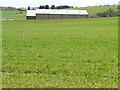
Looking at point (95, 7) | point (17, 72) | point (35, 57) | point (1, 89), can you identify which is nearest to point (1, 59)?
point (35, 57)

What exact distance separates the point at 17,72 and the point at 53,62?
2621mm

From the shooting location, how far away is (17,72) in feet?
36.8

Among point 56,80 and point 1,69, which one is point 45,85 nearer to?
point 56,80

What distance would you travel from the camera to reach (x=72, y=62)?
1366 centimetres

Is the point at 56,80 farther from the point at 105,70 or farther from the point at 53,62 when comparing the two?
the point at 53,62

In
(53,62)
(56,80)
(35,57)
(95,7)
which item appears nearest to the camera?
(56,80)

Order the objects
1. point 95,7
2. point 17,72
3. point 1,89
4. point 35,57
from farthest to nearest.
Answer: point 95,7 → point 35,57 → point 17,72 → point 1,89

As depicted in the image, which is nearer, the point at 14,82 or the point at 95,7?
the point at 14,82

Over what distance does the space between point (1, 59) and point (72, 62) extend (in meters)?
3.30

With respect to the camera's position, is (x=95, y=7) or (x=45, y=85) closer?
(x=45, y=85)

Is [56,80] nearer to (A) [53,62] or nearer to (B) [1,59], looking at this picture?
(A) [53,62]

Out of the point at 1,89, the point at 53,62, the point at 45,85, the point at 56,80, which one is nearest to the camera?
the point at 1,89

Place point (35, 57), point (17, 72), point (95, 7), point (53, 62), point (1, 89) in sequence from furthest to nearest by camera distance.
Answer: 1. point (95, 7)
2. point (35, 57)
3. point (53, 62)
4. point (17, 72)
5. point (1, 89)

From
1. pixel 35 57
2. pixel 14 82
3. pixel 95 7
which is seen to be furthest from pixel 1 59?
pixel 95 7
